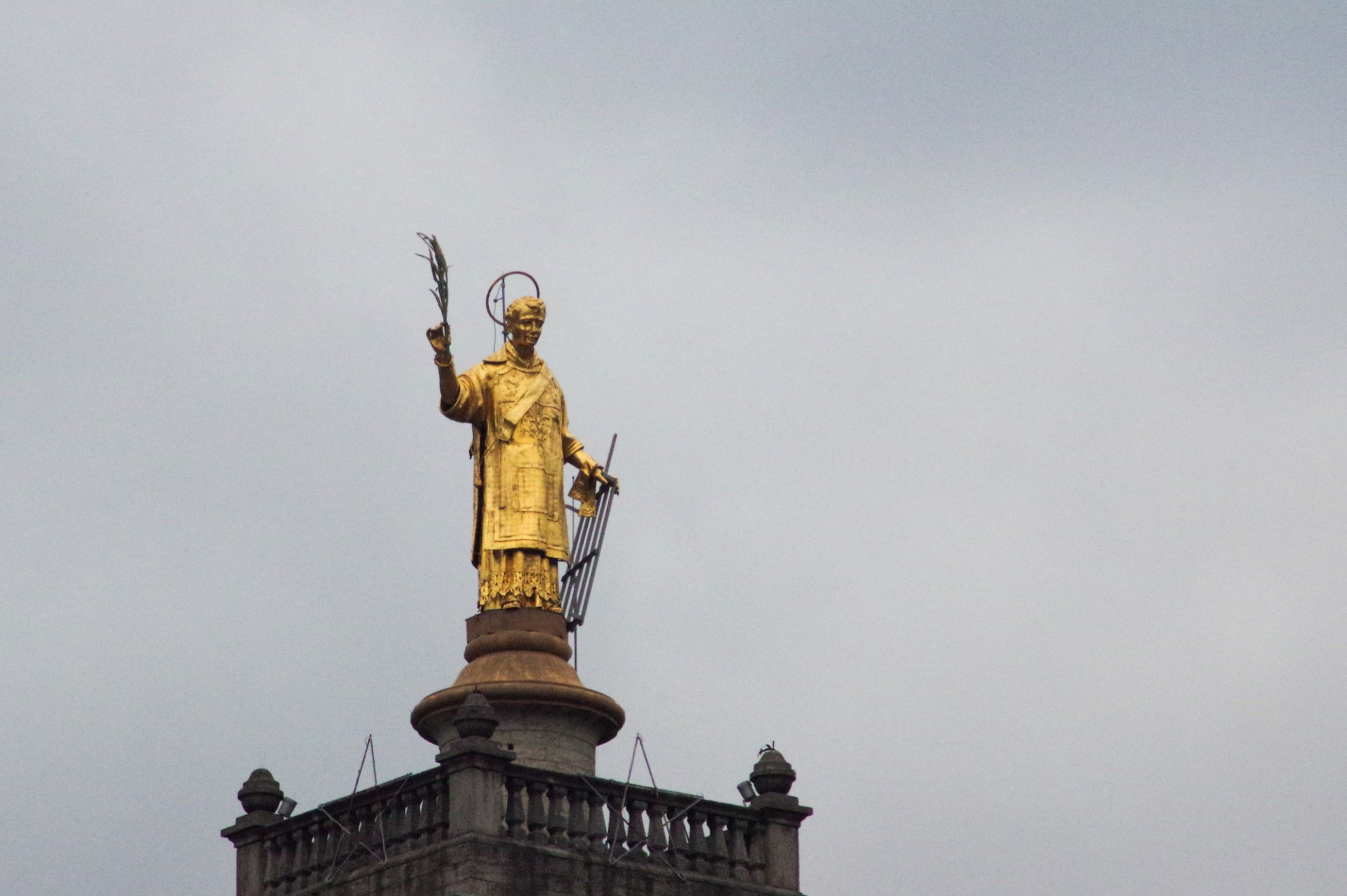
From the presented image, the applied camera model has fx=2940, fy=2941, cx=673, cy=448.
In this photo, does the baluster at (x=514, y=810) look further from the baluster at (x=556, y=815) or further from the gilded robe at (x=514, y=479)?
the gilded robe at (x=514, y=479)

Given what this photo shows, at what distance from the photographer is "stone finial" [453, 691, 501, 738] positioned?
2970cm

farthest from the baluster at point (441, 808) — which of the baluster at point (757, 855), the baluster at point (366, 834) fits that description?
the baluster at point (757, 855)

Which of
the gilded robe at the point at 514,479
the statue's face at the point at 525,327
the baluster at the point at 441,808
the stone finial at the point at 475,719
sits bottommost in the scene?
the baluster at the point at 441,808

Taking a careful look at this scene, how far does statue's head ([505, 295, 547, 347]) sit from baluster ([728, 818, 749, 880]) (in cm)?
649

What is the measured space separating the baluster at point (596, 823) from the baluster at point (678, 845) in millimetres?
790

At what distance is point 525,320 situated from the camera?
34375mm

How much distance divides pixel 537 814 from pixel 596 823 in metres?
0.75

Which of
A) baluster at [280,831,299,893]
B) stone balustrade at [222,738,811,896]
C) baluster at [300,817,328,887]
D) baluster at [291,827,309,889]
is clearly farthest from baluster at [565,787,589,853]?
baluster at [280,831,299,893]

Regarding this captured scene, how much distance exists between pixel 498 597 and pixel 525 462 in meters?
1.65

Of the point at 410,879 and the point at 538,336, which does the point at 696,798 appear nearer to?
the point at 410,879

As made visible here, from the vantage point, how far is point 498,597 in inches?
1315

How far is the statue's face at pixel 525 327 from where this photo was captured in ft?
113

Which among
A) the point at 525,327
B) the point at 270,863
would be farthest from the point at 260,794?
the point at 525,327

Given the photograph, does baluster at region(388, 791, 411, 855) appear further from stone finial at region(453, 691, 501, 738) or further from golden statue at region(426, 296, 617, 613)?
golden statue at region(426, 296, 617, 613)
